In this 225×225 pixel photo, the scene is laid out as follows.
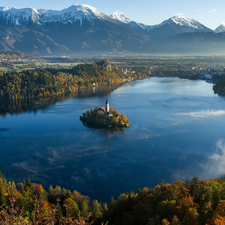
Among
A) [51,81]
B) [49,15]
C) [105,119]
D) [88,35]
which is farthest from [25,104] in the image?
[49,15]

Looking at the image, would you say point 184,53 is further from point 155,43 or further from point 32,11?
point 32,11

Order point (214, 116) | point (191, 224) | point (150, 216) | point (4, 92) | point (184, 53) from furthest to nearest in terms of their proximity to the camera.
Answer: point (184, 53) < point (4, 92) < point (214, 116) < point (150, 216) < point (191, 224)

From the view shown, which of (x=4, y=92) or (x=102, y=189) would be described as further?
(x=4, y=92)

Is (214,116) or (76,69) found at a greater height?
(76,69)

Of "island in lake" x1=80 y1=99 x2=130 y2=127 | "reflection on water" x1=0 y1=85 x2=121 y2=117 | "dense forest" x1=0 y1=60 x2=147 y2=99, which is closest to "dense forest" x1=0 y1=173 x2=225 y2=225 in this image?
"island in lake" x1=80 y1=99 x2=130 y2=127

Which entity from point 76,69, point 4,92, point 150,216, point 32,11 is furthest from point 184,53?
point 150,216

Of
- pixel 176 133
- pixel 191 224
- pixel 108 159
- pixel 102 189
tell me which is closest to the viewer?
pixel 191 224

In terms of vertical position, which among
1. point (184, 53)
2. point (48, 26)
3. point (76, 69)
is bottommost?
point (76, 69)

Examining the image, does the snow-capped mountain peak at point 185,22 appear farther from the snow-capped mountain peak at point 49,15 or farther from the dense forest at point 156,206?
the dense forest at point 156,206
